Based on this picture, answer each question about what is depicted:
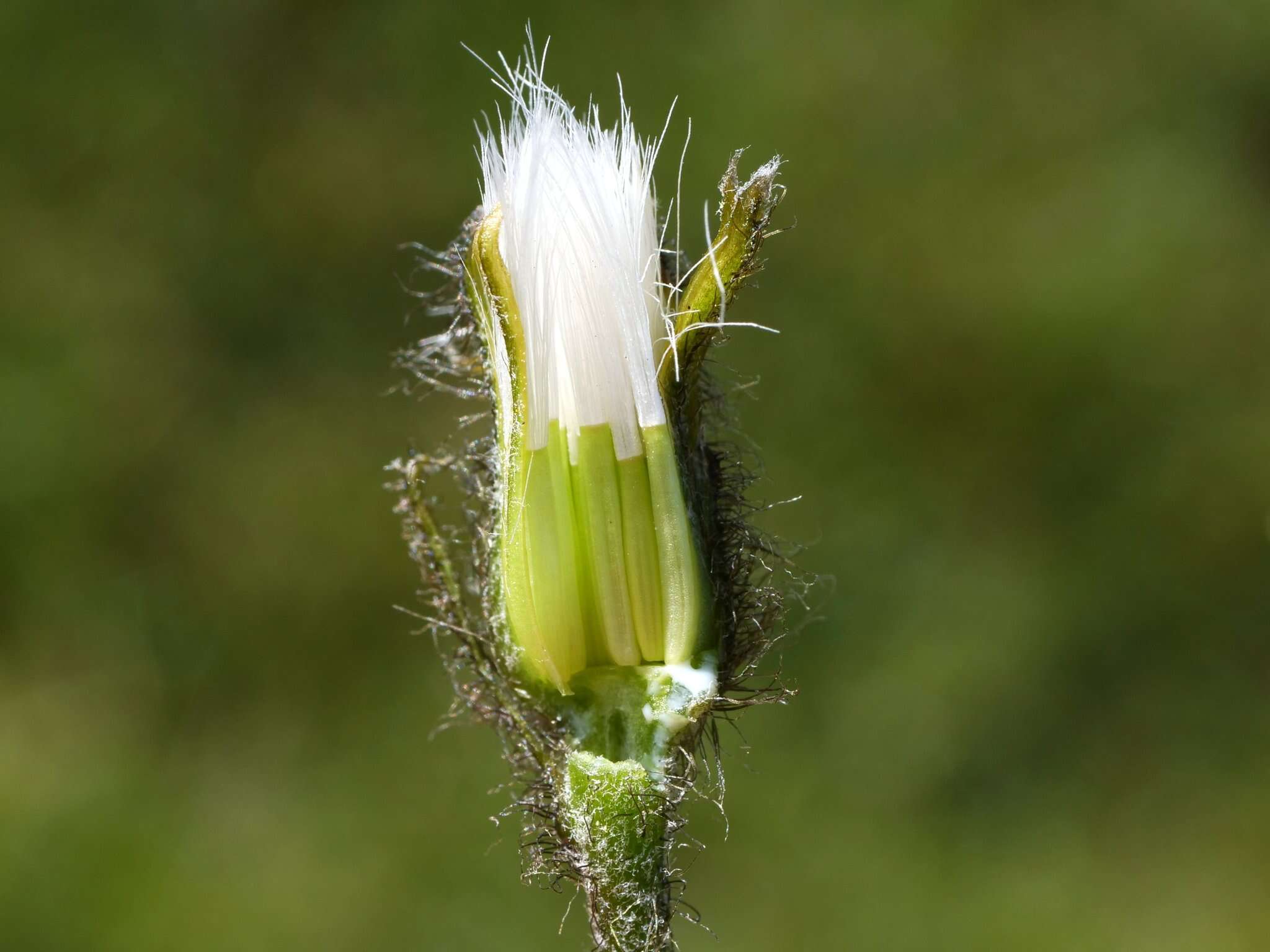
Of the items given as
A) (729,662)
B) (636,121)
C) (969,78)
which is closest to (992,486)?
(969,78)

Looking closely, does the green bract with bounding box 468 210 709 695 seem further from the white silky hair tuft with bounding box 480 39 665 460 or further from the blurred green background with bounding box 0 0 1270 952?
the blurred green background with bounding box 0 0 1270 952

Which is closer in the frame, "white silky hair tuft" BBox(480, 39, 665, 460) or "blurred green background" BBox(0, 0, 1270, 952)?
"white silky hair tuft" BBox(480, 39, 665, 460)

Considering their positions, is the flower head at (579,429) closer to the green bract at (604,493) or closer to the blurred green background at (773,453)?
the green bract at (604,493)

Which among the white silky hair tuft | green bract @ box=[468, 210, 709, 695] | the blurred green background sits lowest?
green bract @ box=[468, 210, 709, 695]

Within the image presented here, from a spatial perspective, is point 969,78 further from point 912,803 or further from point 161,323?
point 161,323

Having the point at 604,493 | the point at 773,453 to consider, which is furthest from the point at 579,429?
the point at 773,453

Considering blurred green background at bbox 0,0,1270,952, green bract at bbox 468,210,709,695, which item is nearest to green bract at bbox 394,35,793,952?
green bract at bbox 468,210,709,695
